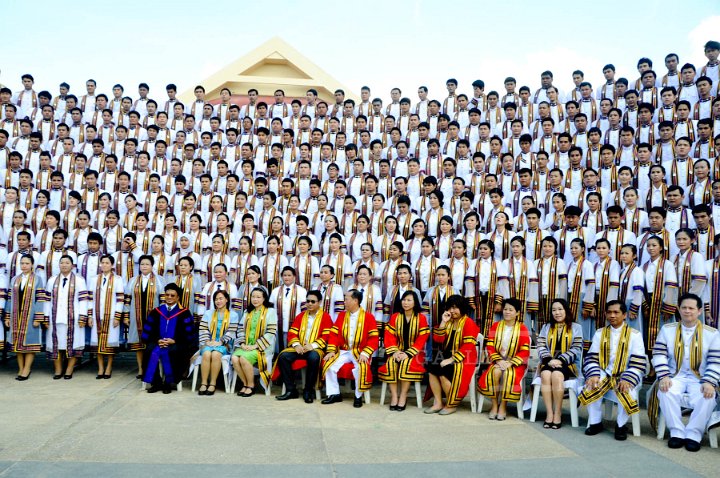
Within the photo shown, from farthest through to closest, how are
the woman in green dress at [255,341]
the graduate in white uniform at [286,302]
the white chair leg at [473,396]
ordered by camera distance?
the graduate in white uniform at [286,302] < the woman in green dress at [255,341] < the white chair leg at [473,396]

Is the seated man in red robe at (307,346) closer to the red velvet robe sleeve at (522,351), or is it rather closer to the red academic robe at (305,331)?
the red academic robe at (305,331)

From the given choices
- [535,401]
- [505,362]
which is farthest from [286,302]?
[535,401]

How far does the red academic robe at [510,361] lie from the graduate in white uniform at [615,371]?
0.54m

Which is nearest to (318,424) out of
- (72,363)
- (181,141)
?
(72,363)

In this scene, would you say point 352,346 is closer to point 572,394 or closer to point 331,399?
point 331,399

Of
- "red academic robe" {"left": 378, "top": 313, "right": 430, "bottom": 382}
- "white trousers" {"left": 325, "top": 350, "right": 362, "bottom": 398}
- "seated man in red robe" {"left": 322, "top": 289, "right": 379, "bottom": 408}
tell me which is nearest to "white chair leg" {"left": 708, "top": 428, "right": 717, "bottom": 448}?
"red academic robe" {"left": 378, "top": 313, "right": 430, "bottom": 382}

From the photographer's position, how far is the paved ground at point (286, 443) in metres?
3.94

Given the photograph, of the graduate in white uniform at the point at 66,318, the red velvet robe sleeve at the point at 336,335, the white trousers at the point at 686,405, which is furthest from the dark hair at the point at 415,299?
the graduate in white uniform at the point at 66,318

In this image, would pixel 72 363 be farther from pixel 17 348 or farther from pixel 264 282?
pixel 264 282

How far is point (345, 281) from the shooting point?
759 centimetres

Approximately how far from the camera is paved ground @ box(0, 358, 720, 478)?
394 cm

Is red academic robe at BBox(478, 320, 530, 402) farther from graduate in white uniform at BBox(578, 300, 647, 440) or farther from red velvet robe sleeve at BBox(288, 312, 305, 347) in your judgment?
red velvet robe sleeve at BBox(288, 312, 305, 347)

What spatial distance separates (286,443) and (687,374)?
3.29m

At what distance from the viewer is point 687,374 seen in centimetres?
504
